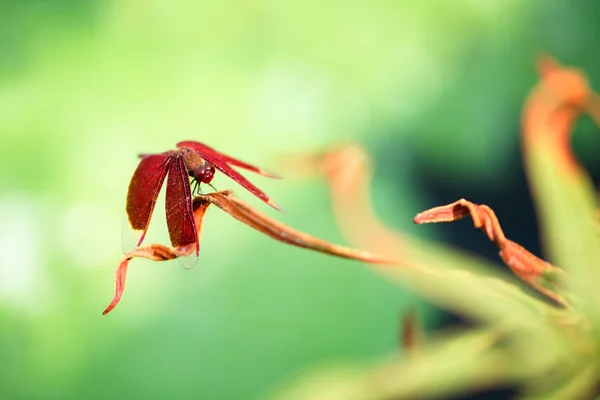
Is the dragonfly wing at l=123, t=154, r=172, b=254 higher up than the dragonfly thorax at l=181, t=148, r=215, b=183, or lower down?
lower down

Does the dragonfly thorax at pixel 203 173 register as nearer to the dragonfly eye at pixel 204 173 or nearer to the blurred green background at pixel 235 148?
the dragonfly eye at pixel 204 173

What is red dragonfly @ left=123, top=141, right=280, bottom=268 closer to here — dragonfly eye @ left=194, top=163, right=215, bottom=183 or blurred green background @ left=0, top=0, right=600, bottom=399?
dragonfly eye @ left=194, top=163, right=215, bottom=183

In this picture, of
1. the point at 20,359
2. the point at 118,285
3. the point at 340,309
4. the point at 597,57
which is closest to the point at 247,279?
the point at 340,309

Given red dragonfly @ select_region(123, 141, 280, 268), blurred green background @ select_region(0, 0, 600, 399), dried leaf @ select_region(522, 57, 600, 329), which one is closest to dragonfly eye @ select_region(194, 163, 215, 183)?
red dragonfly @ select_region(123, 141, 280, 268)

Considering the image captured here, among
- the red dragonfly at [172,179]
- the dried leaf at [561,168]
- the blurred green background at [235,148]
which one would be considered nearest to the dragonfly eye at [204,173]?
the red dragonfly at [172,179]

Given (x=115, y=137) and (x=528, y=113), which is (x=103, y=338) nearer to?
(x=115, y=137)

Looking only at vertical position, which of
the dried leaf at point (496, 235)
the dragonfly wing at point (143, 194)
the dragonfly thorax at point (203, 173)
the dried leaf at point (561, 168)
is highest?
the dried leaf at point (561, 168)

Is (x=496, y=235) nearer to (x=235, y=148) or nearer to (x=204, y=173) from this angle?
(x=204, y=173)
